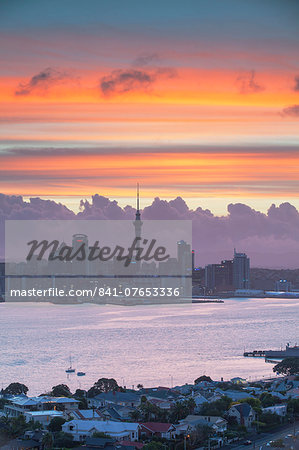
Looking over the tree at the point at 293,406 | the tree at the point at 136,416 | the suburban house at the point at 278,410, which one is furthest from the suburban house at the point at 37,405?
the tree at the point at 293,406

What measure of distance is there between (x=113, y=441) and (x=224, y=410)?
174cm

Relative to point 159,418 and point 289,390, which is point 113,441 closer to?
point 159,418

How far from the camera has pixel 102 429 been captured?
6.51 meters

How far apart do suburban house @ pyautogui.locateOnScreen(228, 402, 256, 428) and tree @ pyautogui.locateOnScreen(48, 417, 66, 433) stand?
63.9 inches

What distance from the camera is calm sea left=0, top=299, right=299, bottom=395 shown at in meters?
11.5

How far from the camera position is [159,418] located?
7.31 m

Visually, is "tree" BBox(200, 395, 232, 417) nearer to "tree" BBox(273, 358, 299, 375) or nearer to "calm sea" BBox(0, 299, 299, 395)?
"calm sea" BBox(0, 299, 299, 395)

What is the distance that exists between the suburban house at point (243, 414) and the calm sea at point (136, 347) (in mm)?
3056

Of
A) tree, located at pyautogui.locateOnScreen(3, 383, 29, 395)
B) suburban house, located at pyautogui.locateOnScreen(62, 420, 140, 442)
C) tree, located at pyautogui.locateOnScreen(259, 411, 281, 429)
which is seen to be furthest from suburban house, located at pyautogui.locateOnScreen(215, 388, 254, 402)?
tree, located at pyautogui.locateOnScreen(3, 383, 29, 395)

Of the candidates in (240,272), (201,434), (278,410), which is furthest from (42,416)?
(240,272)

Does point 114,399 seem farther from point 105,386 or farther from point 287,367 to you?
point 287,367

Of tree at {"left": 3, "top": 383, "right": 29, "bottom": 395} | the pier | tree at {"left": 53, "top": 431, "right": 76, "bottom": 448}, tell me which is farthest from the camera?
the pier

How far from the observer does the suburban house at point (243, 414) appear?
7.19 metres

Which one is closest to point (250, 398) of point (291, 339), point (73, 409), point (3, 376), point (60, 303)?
point (73, 409)
